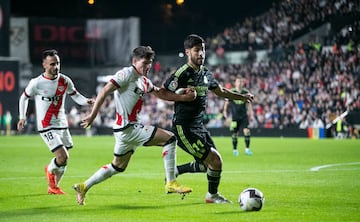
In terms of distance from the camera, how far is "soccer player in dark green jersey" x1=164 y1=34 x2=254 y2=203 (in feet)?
38.0

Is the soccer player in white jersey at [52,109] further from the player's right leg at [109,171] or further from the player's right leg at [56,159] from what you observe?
the player's right leg at [109,171]

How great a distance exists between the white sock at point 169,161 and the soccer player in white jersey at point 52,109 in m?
2.51

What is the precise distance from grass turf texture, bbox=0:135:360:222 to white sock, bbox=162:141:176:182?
1.48ft

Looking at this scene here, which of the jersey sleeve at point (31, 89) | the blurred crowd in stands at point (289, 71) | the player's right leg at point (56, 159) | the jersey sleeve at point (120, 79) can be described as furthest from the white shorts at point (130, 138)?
the blurred crowd in stands at point (289, 71)

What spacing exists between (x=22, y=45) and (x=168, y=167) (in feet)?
120

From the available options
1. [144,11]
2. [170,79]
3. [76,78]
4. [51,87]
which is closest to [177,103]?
[170,79]

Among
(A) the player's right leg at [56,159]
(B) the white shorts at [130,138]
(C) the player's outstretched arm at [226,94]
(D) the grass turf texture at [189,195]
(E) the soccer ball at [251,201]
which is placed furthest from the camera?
(A) the player's right leg at [56,159]

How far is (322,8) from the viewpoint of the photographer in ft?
148

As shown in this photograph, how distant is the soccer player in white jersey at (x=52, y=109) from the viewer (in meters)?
13.7

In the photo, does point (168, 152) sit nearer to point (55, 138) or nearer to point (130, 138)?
point (130, 138)

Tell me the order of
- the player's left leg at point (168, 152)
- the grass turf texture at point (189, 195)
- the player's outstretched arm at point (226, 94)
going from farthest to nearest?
the player's outstretched arm at point (226, 94) → the player's left leg at point (168, 152) → the grass turf texture at point (189, 195)

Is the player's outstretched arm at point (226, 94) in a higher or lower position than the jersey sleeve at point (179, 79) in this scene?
lower

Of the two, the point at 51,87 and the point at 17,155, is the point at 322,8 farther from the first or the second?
the point at 51,87

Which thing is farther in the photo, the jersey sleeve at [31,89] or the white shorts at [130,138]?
the jersey sleeve at [31,89]
